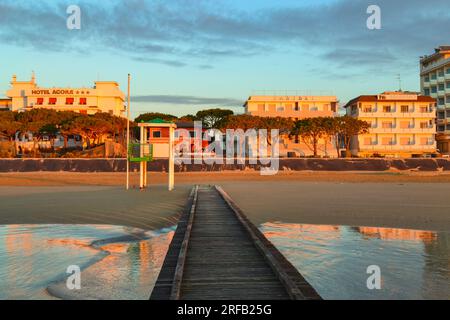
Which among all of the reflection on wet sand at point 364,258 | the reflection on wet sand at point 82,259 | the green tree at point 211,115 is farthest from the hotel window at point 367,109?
the reflection on wet sand at point 82,259

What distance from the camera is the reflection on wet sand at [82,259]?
31.6 feet

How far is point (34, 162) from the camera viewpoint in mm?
66438

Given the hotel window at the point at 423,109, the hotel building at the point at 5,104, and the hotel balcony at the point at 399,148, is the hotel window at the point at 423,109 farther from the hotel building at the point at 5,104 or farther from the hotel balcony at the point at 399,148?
the hotel building at the point at 5,104

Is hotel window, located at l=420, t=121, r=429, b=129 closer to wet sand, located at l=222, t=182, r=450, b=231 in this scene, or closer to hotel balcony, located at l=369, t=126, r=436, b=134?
hotel balcony, located at l=369, t=126, r=436, b=134

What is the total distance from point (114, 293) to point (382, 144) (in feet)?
317

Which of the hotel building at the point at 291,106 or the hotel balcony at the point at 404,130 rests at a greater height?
the hotel building at the point at 291,106

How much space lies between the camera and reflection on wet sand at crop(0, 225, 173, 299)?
962cm

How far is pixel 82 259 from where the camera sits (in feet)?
40.9

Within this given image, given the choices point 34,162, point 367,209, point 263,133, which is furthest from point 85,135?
point 367,209

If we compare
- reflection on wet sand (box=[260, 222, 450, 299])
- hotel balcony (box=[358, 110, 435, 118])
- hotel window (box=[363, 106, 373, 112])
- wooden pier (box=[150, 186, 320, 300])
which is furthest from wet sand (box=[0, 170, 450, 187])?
hotel window (box=[363, 106, 373, 112])

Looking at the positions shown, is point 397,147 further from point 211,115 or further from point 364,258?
point 364,258

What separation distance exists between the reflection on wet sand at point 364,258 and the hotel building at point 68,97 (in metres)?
112

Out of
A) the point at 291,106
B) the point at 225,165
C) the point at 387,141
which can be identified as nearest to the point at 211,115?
the point at 291,106

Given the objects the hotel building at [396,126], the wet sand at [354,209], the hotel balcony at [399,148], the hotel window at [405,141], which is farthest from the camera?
the hotel window at [405,141]
